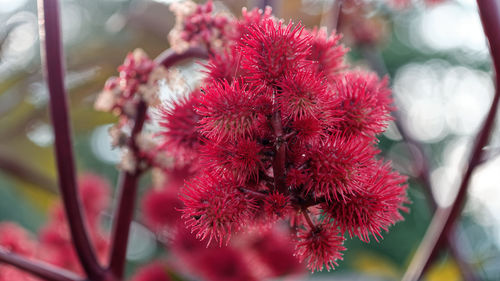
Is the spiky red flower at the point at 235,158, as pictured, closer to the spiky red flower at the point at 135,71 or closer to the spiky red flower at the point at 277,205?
the spiky red flower at the point at 277,205

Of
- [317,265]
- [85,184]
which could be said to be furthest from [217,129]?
[85,184]

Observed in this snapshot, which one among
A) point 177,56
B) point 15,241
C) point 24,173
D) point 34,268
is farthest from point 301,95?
point 24,173

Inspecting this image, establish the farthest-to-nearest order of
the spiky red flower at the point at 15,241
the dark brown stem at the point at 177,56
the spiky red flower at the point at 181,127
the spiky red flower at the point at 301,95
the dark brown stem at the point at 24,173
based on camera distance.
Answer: the dark brown stem at the point at 24,173, the spiky red flower at the point at 15,241, the dark brown stem at the point at 177,56, the spiky red flower at the point at 181,127, the spiky red flower at the point at 301,95

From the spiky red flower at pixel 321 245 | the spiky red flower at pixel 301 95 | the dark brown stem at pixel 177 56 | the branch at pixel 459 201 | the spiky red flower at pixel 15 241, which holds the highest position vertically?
the spiky red flower at pixel 301 95

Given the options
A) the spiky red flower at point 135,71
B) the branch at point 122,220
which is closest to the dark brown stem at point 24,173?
the branch at point 122,220

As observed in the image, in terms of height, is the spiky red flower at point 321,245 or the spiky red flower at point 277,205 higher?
the spiky red flower at point 277,205

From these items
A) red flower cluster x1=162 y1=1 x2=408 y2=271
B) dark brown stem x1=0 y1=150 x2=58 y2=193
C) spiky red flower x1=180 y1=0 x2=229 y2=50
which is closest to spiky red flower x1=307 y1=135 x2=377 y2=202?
red flower cluster x1=162 y1=1 x2=408 y2=271
